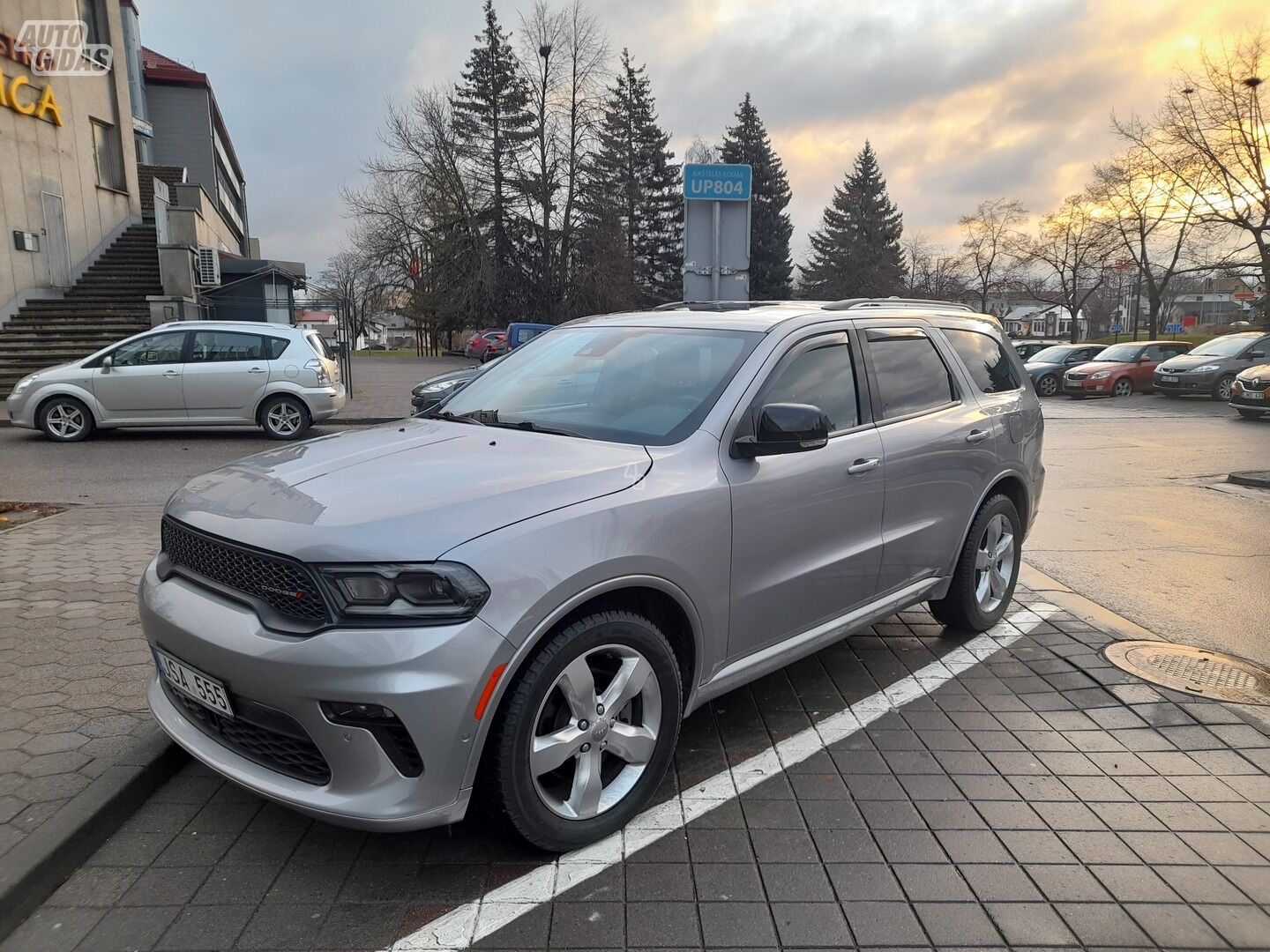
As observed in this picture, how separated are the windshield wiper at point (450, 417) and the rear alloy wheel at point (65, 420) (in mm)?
10801

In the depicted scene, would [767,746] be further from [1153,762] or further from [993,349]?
[993,349]

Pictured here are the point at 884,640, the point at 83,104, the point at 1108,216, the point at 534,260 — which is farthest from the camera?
the point at 534,260

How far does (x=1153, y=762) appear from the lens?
348 centimetres

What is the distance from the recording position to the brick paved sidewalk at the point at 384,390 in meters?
16.9

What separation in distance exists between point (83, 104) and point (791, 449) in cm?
2744

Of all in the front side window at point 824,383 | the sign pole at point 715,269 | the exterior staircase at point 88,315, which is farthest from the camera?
the exterior staircase at point 88,315

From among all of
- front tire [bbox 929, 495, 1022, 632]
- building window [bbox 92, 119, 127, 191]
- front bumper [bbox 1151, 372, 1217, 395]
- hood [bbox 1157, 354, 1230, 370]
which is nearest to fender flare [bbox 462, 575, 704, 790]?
front tire [bbox 929, 495, 1022, 632]

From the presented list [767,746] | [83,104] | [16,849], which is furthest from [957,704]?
[83,104]

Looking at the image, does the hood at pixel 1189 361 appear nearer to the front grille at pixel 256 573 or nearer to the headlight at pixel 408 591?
the headlight at pixel 408 591

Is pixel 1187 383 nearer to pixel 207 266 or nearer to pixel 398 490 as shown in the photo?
pixel 398 490

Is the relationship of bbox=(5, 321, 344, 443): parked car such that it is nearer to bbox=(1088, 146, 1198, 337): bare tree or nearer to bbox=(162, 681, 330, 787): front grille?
bbox=(162, 681, 330, 787): front grille

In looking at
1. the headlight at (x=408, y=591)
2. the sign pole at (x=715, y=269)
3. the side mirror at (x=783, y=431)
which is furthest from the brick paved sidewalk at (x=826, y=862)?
the sign pole at (x=715, y=269)

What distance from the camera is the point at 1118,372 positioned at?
2394 cm

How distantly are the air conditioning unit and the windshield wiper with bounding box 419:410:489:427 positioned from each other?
23.3m
